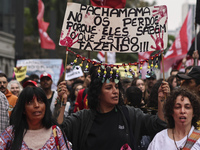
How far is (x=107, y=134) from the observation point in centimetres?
413

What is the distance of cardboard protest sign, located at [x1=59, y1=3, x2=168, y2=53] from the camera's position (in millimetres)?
4824

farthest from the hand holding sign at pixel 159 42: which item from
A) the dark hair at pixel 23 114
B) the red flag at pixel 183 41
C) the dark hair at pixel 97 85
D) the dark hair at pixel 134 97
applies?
the red flag at pixel 183 41

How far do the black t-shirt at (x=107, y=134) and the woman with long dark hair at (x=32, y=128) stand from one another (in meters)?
0.33

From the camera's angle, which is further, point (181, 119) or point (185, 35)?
point (185, 35)

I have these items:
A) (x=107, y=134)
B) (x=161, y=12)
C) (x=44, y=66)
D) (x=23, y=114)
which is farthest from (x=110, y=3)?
(x=44, y=66)

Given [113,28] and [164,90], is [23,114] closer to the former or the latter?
[164,90]

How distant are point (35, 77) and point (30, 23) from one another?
39.6 metres

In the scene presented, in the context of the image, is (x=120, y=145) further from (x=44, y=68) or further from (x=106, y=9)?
(x=44, y=68)

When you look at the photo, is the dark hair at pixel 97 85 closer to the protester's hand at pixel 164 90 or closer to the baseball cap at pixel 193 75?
the protester's hand at pixel 164 90

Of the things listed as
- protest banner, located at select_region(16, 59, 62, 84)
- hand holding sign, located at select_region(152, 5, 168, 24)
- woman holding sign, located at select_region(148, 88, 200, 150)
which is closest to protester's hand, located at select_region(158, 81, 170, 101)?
woman holding sign, located at select_region(148, 88, 200, 150)

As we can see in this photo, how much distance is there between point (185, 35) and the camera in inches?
488

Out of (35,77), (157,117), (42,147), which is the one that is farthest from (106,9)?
(35,77)

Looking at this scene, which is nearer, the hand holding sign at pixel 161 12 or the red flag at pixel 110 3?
the hand holding sign at pixel 161 12

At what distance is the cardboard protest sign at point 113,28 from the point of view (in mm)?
4824
